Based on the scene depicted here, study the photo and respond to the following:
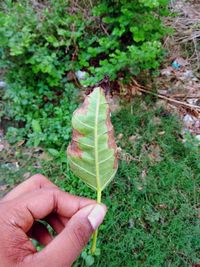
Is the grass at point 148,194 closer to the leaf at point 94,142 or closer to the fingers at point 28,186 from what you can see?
the fingers at point 28,186

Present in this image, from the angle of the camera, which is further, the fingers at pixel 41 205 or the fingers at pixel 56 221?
the fingers at pixel 56 221

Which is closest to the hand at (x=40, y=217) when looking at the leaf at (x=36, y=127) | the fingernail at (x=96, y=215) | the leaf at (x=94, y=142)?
the fingernail at (x=96, y=215)

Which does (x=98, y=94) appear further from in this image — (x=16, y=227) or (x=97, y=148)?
(x=16, y=227)

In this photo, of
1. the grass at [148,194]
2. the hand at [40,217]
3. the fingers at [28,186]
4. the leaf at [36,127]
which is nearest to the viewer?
the hand at [40,217]

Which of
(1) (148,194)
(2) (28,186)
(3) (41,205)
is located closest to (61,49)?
(1) (148,194)

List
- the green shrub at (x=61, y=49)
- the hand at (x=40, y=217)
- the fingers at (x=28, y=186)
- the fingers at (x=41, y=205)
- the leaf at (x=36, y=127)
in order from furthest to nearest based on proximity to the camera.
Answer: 1. the leaf at (x=36, y=127)
2. the green shrub at (x=61, y=49)
3. the fingers at (x=28, y=186)
4. the fingers at (x=41, y=205)
5. the hand at (x=40, y=217)

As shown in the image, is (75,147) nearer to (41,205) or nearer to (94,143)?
(94,143)

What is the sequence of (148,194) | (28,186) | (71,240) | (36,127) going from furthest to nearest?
(36,127) → (148,194) → (28,186) → (71,240)
